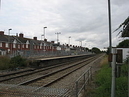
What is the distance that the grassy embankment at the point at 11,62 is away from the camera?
1976 centimetres

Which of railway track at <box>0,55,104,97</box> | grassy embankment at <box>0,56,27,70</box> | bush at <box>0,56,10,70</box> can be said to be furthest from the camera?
grassy embankment at <box>0,56,27,70</box>

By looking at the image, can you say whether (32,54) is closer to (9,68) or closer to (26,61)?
(26,61)

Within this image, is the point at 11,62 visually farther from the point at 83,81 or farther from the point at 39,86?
the point at 83,81

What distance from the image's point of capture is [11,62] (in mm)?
21266

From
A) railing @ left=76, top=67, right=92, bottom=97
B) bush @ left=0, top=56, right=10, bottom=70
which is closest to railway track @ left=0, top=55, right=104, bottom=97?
railing @ left=76, top=67, right=92, bottom=97

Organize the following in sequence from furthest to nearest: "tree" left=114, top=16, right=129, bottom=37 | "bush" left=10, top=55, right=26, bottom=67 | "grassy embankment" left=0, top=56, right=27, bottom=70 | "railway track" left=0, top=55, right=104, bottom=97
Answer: "bush" left=10, top=55, right=26, bottom=67 → "grassy embankment" left=0, top=56, right=27, bottom=70 → "railway track" left=0, top=55, right=104, bottom=97 → "tree" left=114, top=16, right=129, bottom=37

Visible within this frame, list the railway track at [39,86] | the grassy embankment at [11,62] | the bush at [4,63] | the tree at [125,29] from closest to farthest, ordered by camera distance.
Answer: the tree at [125,29]
the railway track at [39,86]
the bush at [4,63]
the grassy embankment at [11,62]

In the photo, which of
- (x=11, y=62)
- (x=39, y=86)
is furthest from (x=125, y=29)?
(x=11, y=62)

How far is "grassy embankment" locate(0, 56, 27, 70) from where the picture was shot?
19761mm

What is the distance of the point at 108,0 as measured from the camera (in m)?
14.7

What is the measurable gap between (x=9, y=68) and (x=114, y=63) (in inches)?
716

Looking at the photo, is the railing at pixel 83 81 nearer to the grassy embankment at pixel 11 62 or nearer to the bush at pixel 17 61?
the grassy embankment at pixel 11 62

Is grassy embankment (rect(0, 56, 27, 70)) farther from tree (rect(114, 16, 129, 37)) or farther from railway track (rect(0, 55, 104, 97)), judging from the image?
tree (rect(114, 16, 129, 37))

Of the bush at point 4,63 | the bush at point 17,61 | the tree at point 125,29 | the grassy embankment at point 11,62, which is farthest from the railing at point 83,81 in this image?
the bush at point 17,61
